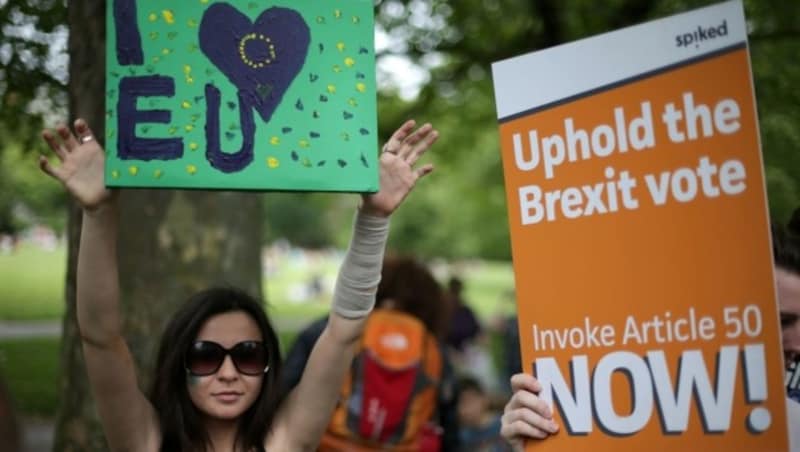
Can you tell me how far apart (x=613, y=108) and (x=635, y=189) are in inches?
6.8

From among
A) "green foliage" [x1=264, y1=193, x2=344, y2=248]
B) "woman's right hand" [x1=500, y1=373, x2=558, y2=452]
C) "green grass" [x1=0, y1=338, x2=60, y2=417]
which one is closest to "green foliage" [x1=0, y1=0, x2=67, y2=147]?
"woman's right hand" [x1=500, y1=373, x2=558, y2=452]

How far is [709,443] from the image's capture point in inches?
77.5

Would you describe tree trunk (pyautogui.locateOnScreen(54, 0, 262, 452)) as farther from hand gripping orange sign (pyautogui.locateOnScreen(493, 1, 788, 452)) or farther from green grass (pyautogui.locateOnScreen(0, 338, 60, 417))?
green grass (pyautogui.locateOnScreen(0, 338, 60, 417))

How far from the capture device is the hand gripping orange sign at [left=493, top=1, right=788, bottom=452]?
192 cm

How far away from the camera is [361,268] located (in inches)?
102

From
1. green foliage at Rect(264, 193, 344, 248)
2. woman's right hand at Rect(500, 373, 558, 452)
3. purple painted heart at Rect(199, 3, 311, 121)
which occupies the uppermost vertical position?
green foliage at Rect(264, 193, 344, 248)

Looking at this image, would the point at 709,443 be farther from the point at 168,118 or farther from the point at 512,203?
the point at 168,118

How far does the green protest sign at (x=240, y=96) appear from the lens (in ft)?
7.43

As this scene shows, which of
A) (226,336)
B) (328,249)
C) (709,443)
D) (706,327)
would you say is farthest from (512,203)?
(328,249)

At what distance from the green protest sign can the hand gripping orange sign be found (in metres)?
0.36

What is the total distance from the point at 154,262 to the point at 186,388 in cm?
194

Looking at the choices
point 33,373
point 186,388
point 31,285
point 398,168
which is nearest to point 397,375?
point 186,388

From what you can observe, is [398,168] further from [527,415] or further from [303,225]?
[303,225]

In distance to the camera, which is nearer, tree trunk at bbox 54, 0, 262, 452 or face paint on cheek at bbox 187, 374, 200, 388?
face paint on cheek at bbox 187, 374, 200, 388
